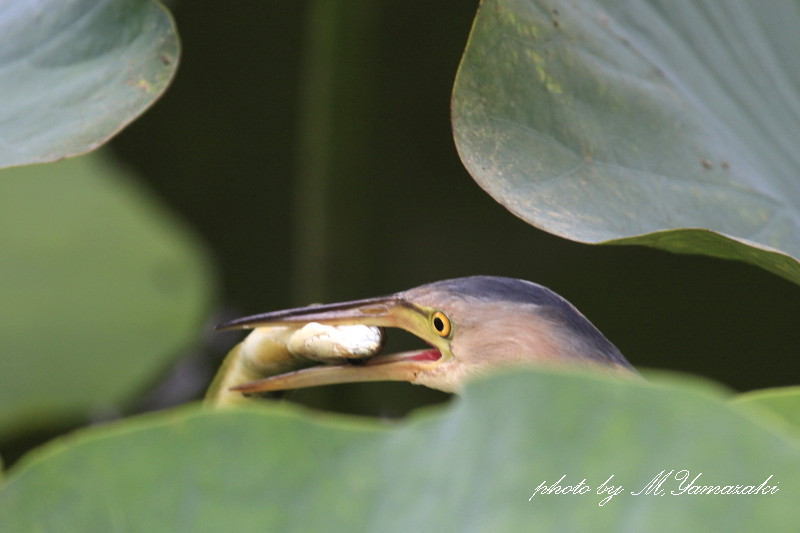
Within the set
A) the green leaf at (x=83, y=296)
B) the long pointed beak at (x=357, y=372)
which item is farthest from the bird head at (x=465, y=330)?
the green leaf at (x=83, y=296)

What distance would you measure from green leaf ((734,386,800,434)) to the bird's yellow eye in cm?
44

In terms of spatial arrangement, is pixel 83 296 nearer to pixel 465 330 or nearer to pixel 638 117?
pixel 465 330

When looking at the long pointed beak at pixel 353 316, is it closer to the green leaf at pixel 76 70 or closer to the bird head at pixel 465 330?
the bird head at pixel 465 330

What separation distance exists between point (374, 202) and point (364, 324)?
124cm

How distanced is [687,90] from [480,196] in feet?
4.45

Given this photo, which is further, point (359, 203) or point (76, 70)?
point (359, 203)

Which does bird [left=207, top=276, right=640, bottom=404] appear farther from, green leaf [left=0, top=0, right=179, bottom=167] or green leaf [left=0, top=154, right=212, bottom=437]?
green leaf [left=0, top=154, right=212, bottom=437]

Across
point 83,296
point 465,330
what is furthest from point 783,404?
point 83,296

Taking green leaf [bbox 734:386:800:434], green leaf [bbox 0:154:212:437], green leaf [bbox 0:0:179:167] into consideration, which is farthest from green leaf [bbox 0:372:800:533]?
green leaf [bbox 0:154:212:437]

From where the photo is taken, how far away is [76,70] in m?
1.17

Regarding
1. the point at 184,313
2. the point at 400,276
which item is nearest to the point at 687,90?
the point at 184,313

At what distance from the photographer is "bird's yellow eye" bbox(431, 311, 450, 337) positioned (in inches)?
42.5

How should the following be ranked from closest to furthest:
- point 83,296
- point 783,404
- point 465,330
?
point 783,404, point 465,330, point 83,296

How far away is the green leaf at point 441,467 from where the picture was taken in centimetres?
51
